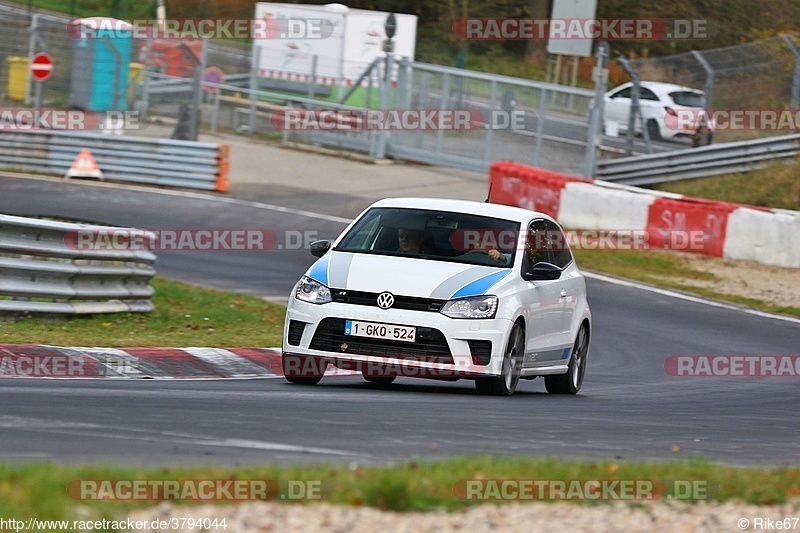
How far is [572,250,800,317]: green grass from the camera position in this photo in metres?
20.2

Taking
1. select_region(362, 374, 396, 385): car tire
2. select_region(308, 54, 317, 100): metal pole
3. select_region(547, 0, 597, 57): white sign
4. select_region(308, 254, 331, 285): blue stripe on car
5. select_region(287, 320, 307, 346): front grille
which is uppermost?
select_region(547, 0, 597, 57): white sign

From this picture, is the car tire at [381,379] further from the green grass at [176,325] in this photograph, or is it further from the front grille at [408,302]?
the green grass at [176,325]

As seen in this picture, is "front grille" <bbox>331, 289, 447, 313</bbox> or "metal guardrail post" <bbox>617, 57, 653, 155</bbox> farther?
"metal guardrail post" <bbox>617, 57, 653, 155</bbox>

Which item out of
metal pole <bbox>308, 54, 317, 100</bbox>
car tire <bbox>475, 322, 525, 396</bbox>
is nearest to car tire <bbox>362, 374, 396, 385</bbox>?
car tire <bbox>475, 322, 525, 396</bbox>

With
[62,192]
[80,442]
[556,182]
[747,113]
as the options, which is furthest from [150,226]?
[80,442]

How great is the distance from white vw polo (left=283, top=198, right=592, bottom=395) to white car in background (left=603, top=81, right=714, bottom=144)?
16.4 meters

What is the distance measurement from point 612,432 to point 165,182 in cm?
1899

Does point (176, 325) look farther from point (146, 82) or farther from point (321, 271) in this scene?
point (146, 82)

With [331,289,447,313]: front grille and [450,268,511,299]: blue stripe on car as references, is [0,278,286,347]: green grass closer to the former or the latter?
[331,289,447,313]: front grille

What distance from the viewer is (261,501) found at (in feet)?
17.9

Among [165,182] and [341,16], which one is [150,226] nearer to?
[165,182]

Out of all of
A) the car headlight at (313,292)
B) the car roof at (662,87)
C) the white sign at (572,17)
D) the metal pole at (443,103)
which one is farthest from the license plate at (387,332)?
the metal pole at (443,103)

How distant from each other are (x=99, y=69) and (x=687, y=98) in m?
12.6

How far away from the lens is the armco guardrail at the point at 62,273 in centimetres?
1235
